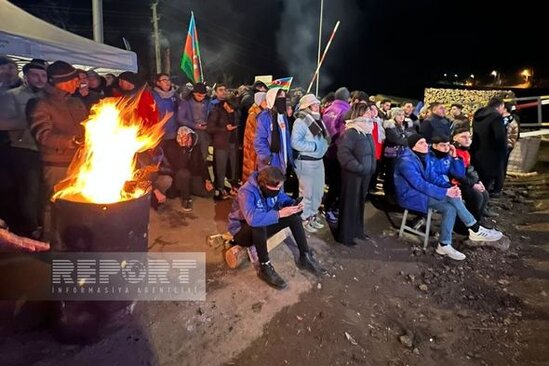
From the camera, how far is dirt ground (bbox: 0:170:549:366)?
3639 mm

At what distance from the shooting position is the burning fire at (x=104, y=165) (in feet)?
11.6

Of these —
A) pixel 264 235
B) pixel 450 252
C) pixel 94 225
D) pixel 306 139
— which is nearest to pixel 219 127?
pixel 306 139

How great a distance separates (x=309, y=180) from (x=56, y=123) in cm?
343

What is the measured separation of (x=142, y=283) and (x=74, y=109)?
6.47 feet

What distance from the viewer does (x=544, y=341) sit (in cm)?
420

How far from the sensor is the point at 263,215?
15.0ft

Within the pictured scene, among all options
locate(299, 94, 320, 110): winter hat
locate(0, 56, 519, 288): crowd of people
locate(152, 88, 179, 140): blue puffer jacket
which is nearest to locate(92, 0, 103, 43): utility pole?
locate(0, 56, 519, 288): crowd of people

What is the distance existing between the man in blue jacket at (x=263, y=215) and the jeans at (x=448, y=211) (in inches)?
94.4

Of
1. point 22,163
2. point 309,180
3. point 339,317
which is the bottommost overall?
point 339,317

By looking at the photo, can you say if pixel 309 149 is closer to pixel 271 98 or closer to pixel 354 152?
pixel 354 152

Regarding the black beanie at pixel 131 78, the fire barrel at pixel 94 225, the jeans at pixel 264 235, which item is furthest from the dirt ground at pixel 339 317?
the black beanie at pixel 131 78

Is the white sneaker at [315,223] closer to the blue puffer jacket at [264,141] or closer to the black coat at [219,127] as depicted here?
the blue puffer jacket at [264,141]

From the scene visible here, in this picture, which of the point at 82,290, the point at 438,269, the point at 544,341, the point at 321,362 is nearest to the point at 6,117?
the point at 82,290

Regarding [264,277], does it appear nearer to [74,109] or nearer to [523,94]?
[74,109]
